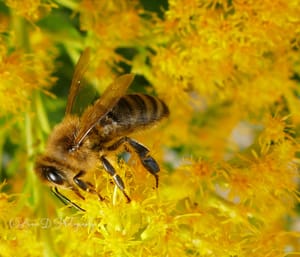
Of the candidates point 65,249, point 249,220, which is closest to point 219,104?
point 249,220

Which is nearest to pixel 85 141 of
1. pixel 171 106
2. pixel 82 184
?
pixel 82 184

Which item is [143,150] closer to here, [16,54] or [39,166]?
[39,166]

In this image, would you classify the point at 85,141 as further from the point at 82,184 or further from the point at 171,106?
the point at 171,106

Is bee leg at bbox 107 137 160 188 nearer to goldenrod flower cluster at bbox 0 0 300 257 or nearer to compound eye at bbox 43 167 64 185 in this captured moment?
goldenrod flower cluster at bbox 0 0 300 257

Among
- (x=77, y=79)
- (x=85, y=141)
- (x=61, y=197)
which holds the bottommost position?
(x=61, y=197)

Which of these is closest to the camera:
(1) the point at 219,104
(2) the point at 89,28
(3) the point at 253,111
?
(2) the point at 89,28

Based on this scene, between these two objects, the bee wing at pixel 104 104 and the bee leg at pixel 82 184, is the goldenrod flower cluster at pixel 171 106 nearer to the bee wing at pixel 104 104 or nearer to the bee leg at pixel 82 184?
the bee leg at pixel 82 184

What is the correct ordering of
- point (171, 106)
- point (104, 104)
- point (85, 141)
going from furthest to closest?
point (171, 106) → point (85, 141) → point (104, 104)
